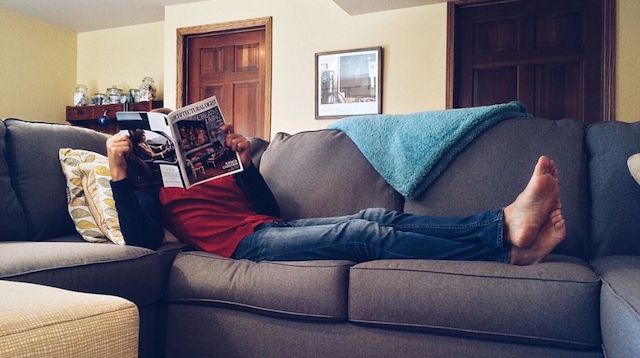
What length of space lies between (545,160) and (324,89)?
3.26 m

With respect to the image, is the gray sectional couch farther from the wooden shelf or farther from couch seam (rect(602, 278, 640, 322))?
the wooden shelf

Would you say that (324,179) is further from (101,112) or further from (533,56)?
(101,112)

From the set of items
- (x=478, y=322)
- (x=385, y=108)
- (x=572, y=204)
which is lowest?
(x=478, y=322)

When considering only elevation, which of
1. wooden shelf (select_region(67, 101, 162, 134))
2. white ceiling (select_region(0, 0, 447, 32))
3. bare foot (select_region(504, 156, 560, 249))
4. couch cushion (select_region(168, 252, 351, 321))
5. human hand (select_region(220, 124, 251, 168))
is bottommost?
couch cushion (select_region(168, 252, 351, 321))

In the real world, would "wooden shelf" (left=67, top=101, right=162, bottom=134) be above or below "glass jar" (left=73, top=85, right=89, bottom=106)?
below

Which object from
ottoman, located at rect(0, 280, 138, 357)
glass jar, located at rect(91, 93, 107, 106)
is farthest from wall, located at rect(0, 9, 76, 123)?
ottoman, located at rect(0, 280, 138, 357)

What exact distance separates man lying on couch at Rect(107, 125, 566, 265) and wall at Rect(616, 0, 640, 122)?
272 cm

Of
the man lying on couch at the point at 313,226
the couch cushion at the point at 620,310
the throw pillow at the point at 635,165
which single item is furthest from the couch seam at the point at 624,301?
the throw pillow at the point at 635,165

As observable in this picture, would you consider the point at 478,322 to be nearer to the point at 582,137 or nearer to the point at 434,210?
the point at 434,210

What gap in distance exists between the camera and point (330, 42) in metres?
4.57

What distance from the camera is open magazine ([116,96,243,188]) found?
1636 millimetres

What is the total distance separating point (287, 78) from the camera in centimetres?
476

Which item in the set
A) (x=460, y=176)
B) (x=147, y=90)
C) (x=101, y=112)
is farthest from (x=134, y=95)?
(x=460, y=176)

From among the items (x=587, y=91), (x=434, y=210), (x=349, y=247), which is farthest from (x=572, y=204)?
(x=587, y=91)
